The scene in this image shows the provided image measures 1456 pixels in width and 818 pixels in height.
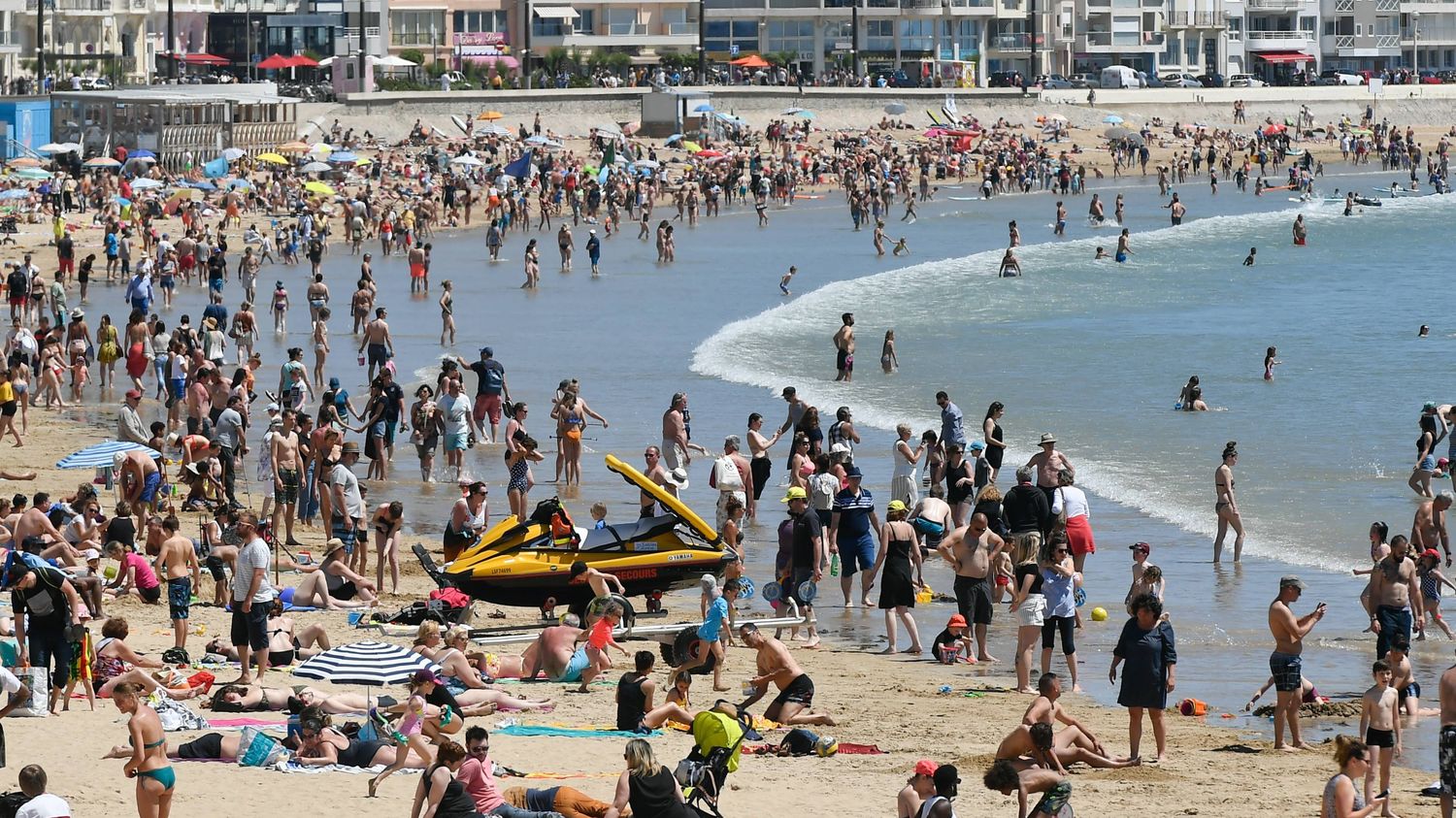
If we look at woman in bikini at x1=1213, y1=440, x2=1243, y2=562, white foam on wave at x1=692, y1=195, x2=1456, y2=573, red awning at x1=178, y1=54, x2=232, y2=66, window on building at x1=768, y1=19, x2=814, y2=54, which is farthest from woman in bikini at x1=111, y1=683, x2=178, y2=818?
window on building at x1=768, y1=19, x2=814, y2=54

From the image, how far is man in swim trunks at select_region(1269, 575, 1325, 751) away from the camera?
12.2m

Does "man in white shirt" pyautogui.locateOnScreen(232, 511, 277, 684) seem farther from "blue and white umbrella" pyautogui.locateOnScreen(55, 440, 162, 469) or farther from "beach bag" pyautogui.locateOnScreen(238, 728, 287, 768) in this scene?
"blue and white umbrella" pyautogui.locateOnScreen(55, 440, 162, 469)

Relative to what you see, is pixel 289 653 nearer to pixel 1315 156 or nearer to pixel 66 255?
pixel 66 255

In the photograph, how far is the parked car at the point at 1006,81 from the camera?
304ft

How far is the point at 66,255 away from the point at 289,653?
25174 mm

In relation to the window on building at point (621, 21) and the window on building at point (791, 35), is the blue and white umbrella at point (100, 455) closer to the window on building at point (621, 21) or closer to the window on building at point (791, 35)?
the window on building at point (621, 21)

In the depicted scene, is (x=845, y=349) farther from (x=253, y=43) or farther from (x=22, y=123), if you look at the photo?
(x=253, y=43)

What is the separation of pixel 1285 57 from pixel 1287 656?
101 metres

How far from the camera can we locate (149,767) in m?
10.2

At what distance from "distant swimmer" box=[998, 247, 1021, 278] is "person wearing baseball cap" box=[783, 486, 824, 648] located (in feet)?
100

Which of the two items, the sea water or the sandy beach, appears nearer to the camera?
the sandy beach

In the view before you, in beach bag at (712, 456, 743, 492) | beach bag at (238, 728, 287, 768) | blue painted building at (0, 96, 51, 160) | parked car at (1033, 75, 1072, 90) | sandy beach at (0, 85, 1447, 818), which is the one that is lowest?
sandy beach at (0, 85, 1447, 818)

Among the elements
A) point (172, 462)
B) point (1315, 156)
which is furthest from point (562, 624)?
point (1315, 156)

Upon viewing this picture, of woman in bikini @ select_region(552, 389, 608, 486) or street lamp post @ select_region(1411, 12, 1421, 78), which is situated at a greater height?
street lamp post @ select_region(1411, 12, 1421, 78)
